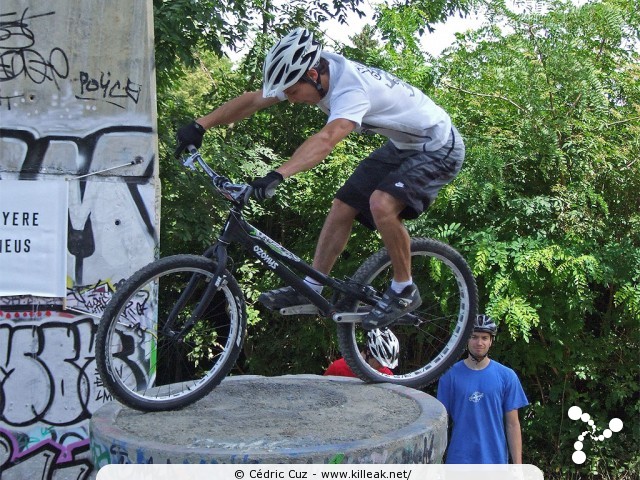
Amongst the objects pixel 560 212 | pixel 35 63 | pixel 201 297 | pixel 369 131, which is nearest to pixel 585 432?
pixel 560 212

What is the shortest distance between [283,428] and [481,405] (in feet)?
6.48

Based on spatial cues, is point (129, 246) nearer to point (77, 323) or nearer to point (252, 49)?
point (77, 323)

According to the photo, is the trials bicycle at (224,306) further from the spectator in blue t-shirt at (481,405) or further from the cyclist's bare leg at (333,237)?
the spectator in blue t-shirt at (481,405)

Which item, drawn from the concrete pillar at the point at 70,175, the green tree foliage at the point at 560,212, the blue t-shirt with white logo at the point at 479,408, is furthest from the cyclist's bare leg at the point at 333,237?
the green tree foliage at the point at 560,212

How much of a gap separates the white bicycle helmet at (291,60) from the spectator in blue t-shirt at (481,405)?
2.10 meters

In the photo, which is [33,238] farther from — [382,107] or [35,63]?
[382,107]

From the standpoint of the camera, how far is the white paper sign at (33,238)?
616 cm

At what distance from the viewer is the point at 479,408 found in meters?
5.45

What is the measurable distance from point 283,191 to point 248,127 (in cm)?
110

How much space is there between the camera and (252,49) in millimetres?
8984

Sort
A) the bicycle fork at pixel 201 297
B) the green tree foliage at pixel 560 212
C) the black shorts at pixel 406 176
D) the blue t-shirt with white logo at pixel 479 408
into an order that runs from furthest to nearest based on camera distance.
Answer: the green tree foliage at pixel 560 212 → the blue t-shirt with white logo at pixel 479 408 → the black shorts at pixel 406 176 → the bicycle fork at pixel 201 297

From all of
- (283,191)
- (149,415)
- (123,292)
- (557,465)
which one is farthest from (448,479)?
(283,191)

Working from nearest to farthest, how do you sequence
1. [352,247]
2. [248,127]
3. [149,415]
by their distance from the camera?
[149,415] → [352,247] → [248,127]

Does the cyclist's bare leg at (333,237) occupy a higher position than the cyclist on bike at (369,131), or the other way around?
the cyclist on bike at (369,131)
